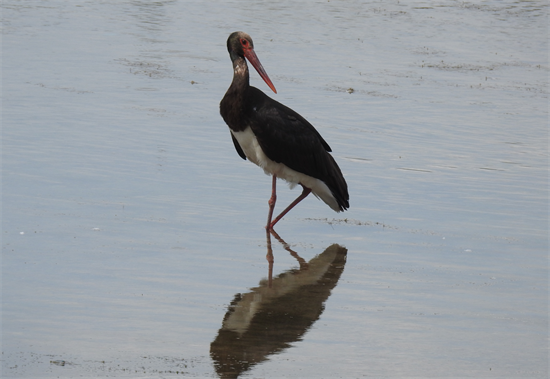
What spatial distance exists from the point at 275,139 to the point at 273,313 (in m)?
2.28

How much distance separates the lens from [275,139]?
7.78 metres

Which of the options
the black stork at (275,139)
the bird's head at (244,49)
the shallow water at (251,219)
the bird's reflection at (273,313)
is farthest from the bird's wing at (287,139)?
the bird's reflection at (273,313)

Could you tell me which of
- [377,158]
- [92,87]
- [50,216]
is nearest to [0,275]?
[50,216]

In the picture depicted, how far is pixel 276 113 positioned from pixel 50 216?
2057 mm

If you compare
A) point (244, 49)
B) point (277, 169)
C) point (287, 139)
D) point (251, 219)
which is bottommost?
point (251, 219)

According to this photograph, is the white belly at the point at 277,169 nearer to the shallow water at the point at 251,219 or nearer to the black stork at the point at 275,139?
the black stork at the point at 275,139

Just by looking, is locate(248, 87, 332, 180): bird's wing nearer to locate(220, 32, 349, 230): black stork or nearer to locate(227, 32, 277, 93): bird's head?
locate(220, 32, 349, 230): black stork

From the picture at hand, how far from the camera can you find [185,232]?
24.1ft

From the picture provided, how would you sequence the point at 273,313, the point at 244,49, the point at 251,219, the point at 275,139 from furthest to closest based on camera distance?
1. the point at 244,49
2. the point at 251,219
3. the point at 275,139
4. the point at 273,313

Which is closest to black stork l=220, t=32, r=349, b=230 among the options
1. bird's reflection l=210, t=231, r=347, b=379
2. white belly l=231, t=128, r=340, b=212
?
white belly l=231, t=128, r=340, b=212

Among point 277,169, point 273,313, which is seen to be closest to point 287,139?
point 277,169

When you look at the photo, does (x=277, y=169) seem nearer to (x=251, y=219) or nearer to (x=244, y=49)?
(x=251, y=219)

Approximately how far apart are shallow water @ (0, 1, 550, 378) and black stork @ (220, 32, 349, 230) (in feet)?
1.21

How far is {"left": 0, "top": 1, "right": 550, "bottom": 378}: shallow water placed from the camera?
17.1 feet
